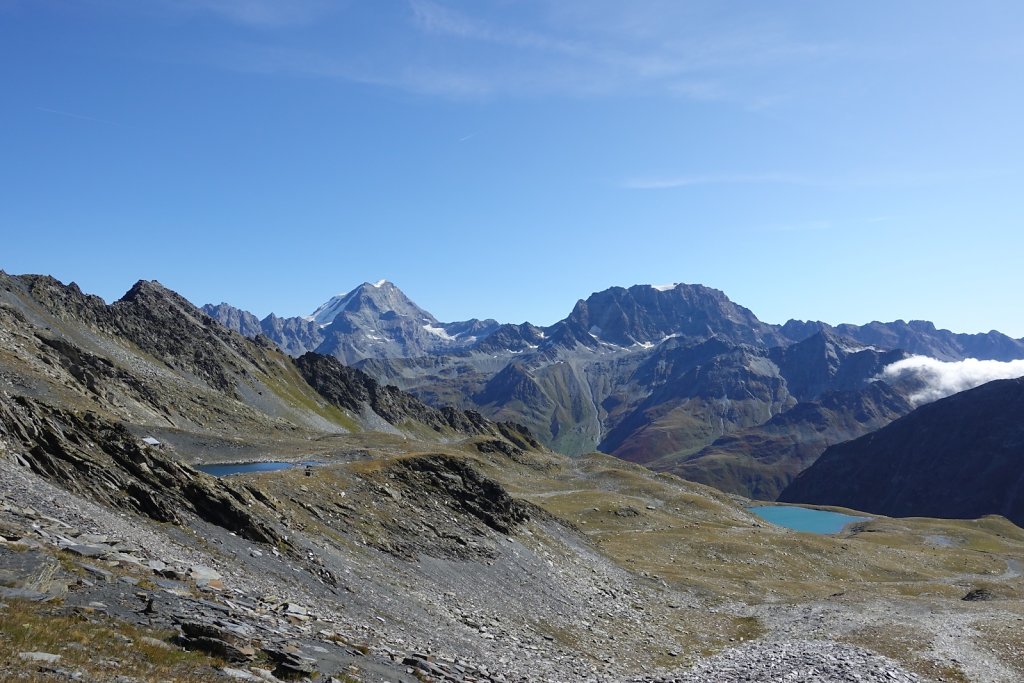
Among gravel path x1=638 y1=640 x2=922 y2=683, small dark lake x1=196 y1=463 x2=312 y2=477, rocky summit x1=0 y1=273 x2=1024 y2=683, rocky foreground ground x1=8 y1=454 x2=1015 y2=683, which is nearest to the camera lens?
rocky foreground ground x1=8 y1=454 x2=1015 y2=683

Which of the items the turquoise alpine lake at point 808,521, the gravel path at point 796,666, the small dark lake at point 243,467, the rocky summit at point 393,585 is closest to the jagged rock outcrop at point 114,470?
the rocky summit at point 393,585

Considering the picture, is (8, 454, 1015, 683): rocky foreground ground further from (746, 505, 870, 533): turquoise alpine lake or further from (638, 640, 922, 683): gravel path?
(746, 505, 870, 533): turquoise alpine lake

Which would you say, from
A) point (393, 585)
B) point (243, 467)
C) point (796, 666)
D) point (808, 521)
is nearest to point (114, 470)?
point (393, 585)

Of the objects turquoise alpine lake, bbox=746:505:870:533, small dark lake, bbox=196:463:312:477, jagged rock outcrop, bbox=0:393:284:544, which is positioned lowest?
turquoise alpine lake, bbox=746:505:870:533

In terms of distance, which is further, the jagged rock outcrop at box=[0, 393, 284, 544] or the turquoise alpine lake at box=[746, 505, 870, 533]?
the turquoise alpine lake at box=[746, 505, 870, 533]

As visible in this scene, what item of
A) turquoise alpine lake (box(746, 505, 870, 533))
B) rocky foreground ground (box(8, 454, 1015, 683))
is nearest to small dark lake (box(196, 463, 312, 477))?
rocky foreground ground (box(8, 454, 1015, 683))

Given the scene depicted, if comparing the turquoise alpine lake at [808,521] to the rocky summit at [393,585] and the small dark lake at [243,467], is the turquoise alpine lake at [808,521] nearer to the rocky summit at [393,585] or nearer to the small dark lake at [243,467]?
the rocky summit at [393,585]

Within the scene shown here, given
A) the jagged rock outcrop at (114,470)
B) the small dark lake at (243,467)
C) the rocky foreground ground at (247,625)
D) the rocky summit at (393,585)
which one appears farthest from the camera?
the small dark lake at (243,467)

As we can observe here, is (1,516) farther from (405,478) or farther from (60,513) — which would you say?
(405,478)

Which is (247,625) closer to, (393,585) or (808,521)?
(393,585)

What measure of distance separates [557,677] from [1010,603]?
2275 inches

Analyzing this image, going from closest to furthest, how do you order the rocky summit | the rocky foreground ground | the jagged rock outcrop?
1. the rocky foreground ground
2. the rocky summit
3. the jagged rock outcrop

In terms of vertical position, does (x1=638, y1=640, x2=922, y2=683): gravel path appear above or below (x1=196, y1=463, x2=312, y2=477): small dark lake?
below

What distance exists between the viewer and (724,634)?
5159 cm
